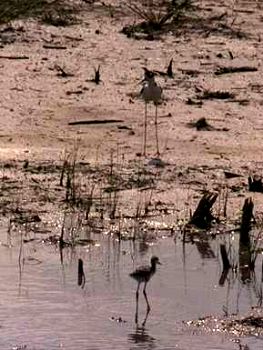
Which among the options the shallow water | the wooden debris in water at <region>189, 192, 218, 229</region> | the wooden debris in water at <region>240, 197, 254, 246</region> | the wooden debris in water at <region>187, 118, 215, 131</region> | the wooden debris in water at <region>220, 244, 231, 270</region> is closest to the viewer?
the shallow water

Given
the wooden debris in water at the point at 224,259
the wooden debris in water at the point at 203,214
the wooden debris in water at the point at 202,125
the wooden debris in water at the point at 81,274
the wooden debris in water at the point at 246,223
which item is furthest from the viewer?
the wooden debris in water at the point at 202,125

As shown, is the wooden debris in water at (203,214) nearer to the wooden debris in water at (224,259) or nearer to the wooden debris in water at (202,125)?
the wooden debris in water at (224,259)

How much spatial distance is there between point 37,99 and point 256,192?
3.08 meters

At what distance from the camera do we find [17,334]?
8.38 m

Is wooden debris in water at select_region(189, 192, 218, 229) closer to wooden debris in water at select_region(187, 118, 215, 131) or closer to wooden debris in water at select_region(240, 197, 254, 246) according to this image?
wooden debris in water at select_region(240, 197, 254, 246)

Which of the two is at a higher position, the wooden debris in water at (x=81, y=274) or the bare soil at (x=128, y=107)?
the bare soil at (x=128, y=107)

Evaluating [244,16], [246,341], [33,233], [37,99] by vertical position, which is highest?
[244,16]

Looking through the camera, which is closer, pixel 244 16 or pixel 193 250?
pixel 193 250

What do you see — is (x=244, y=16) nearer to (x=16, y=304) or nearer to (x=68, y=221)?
(x=68, y=221)

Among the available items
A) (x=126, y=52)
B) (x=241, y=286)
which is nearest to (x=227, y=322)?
(x=241, y=286)

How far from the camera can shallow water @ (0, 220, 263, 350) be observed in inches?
330

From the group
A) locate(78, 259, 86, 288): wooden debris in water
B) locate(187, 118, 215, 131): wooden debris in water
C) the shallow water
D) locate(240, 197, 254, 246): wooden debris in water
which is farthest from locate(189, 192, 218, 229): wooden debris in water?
locate(187, 118, 215, 131): wooden debris in water

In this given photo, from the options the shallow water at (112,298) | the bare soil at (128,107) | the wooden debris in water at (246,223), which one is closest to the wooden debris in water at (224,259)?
the shallow water at (112,298)

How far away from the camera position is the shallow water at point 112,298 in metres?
8.38
